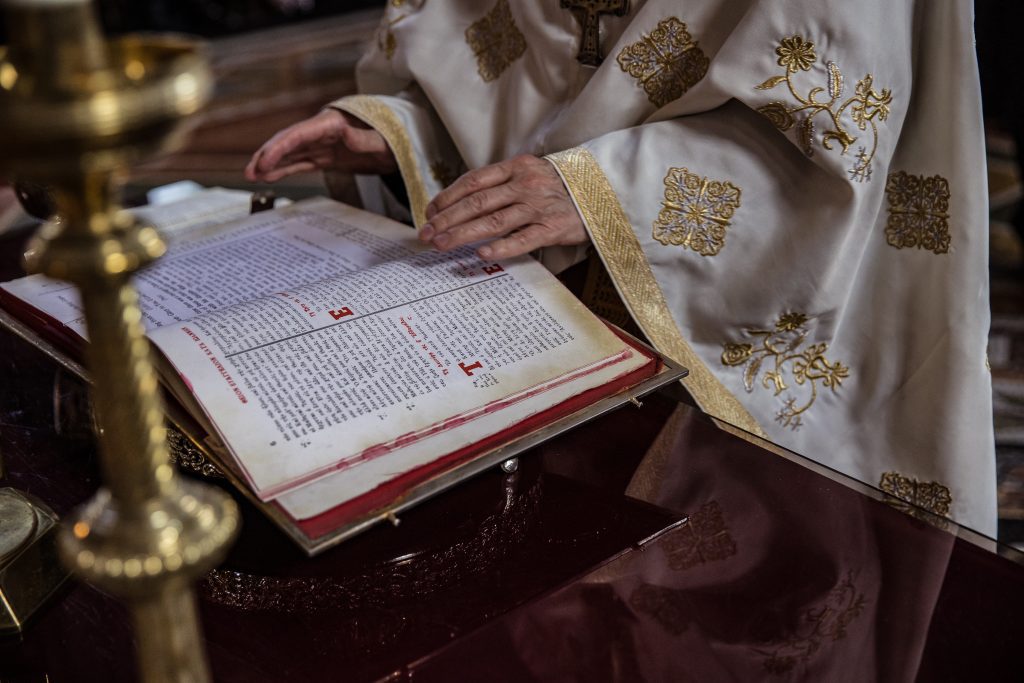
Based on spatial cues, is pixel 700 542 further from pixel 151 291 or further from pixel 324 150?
pixel 324 150

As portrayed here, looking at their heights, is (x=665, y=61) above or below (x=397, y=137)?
above

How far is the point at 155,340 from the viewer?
26.2 inches

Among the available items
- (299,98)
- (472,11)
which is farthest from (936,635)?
(299,98)

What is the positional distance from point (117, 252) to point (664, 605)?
16.5 inches

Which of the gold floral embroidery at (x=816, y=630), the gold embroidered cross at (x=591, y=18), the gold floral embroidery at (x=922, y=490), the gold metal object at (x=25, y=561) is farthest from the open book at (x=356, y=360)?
the gold floral embroidery at (x=922, y=490)

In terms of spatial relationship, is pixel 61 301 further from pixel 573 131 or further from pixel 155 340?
pixel 573 131

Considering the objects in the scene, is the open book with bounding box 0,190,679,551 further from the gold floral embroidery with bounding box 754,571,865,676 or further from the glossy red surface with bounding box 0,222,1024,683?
A: the gold floral embroidery with bounding box 754,571,865,676

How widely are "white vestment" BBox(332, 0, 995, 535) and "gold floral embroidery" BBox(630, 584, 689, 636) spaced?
420mm

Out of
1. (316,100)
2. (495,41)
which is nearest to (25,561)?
(495,41)

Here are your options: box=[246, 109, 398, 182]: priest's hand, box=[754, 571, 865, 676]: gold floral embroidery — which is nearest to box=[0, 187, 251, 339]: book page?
box=[246, 109, 398, 182]: priest's hand

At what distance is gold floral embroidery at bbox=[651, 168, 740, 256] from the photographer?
3.21 ft

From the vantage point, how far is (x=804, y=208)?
39.1 inches

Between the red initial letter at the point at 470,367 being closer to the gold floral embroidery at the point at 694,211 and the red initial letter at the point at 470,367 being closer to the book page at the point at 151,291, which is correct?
the book page at the point at 151,291

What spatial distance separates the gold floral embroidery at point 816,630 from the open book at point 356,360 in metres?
0.21
